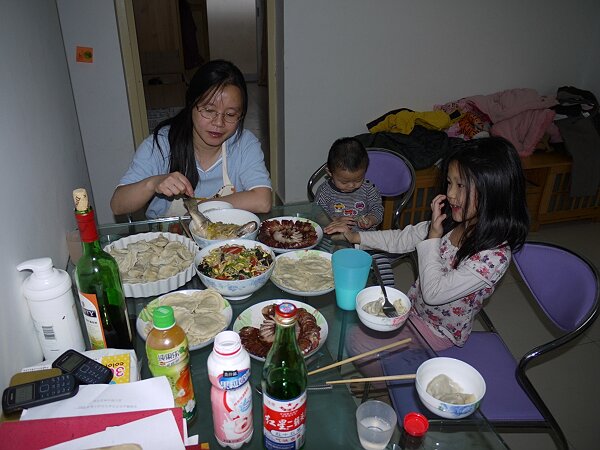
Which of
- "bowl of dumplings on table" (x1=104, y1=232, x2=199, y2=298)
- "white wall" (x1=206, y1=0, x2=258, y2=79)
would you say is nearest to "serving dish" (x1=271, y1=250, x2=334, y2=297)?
"bowl of dumplings on table" (x1=104, y1=232, x2=199, y2=298)

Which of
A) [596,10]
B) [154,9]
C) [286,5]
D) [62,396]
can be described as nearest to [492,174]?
[62,396]

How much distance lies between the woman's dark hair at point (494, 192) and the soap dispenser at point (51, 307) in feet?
3.91

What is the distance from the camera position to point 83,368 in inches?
35.6

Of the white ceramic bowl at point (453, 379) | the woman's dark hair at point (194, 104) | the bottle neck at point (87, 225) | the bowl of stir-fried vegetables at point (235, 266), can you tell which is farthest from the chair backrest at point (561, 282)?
the bottle neck at point (87, 225)

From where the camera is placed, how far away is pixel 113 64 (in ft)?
10.1

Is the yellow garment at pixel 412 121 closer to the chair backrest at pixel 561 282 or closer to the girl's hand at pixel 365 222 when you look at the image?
the girl's hand at pixel 365 222

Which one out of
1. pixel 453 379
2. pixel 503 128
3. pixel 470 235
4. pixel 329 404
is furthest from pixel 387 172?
pixel 329 404

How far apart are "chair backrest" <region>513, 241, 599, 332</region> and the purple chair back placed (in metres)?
0.98

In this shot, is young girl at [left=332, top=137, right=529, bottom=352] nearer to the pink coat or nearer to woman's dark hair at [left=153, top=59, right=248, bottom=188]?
woman's dark hair at [left=153, top=59, right=248, bottom=188]

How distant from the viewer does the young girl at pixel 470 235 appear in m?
1.47

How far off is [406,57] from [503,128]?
0.93 meters

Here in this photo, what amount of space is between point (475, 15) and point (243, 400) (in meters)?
3.60

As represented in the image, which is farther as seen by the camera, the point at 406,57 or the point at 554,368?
the point at 406,57

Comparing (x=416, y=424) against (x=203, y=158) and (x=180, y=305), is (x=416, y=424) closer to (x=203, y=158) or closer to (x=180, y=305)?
(x=180, y=305)
